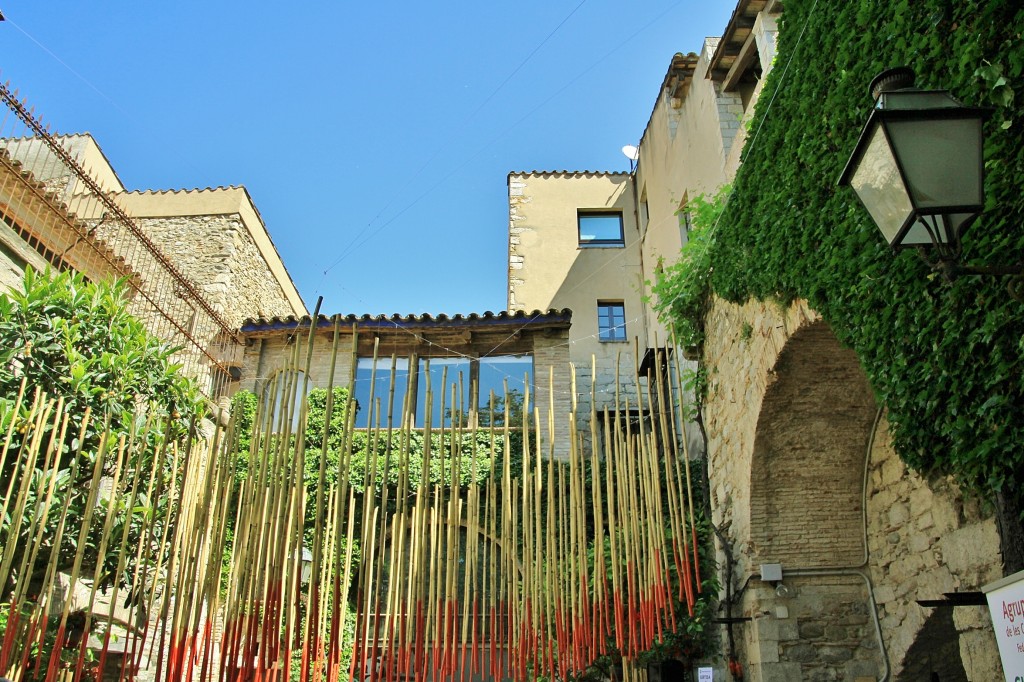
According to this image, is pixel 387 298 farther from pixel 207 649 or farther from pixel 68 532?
pixel 207 649

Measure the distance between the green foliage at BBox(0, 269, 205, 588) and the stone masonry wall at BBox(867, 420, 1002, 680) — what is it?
12.3 feet

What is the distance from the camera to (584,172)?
39.6 ft

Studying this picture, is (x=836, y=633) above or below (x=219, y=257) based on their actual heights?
below

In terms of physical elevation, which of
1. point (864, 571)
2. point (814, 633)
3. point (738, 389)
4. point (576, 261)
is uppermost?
point (576, 261)

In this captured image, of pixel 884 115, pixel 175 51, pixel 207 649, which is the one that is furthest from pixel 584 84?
pixel 207 649

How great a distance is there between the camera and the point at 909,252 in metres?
2.65

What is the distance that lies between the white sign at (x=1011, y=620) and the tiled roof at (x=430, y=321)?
7048 mm

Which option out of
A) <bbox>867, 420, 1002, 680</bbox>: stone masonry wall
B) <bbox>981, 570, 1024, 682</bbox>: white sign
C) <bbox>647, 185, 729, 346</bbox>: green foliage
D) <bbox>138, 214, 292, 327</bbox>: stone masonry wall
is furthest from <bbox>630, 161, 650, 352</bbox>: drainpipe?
<bbox>981, 570, 1024, 682</bbox>: white sign

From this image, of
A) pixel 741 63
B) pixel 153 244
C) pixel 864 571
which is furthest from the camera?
pixel 153 244

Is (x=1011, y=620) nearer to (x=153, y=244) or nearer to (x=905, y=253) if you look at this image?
(x=905, y=253)

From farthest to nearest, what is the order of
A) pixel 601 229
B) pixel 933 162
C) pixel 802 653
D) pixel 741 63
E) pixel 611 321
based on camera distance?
pixel 601 229, pixel 611 321, pixel 741 63, pixel 802 653, pixel 933 162

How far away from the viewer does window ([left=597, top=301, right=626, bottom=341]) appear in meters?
10.3

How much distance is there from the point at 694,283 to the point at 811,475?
1.55 meters

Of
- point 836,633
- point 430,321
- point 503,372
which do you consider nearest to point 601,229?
point 503,372
